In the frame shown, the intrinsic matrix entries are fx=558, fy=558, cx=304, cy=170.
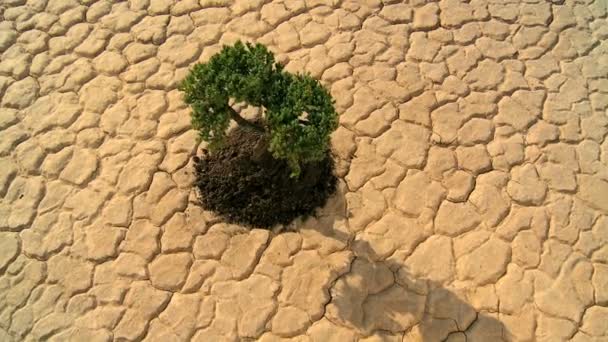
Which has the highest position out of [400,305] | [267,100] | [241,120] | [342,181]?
[267,100]

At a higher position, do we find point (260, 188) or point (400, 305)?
point (260, 188)

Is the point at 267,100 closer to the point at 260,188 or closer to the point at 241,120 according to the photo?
the point at 241,120

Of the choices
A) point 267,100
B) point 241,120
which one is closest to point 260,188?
point 241,120

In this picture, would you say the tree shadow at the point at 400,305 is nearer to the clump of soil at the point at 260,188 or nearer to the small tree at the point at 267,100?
the clump of soil at the point at 260,188

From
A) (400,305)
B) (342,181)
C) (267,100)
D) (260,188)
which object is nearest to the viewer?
(267,100)

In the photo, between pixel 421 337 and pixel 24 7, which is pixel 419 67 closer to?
pixel 421 337

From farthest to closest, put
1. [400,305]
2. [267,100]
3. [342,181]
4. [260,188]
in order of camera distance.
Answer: [342,181]
[260,188]
[400,305]
[267,100]
